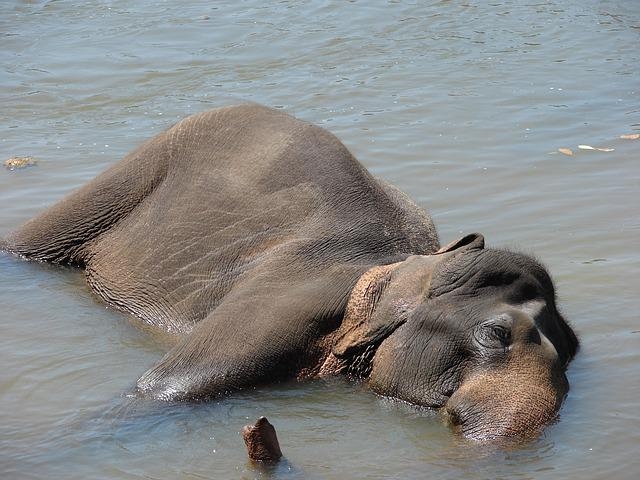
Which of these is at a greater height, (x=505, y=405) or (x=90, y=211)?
(x=90, y=211)

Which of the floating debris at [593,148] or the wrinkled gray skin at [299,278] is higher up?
the wrinkled gray skin at [299,278]

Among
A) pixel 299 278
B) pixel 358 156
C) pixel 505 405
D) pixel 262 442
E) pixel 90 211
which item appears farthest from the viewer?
pixel 358 156

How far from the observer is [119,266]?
19.9 feet

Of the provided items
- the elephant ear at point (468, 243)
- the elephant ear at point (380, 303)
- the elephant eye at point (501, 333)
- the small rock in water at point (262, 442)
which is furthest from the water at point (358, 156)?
the elephant ear at point (468, 243)

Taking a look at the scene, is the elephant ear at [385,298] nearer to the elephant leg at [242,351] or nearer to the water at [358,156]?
the elephant leg at [242,351]

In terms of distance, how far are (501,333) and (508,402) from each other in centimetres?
30

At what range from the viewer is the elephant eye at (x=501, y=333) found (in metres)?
4.55

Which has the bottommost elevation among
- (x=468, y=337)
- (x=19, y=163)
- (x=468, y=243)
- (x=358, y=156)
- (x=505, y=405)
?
(x=358, y=156)

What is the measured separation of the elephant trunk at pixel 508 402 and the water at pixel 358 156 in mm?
78

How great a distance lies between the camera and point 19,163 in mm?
8547

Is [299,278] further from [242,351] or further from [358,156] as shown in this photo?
[358,156]

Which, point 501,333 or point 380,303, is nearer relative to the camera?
point 501,333

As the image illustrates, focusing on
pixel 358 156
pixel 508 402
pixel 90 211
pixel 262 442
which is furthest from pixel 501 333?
pixel 358 156

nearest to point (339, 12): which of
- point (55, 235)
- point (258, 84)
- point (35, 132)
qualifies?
point (258, 84)
